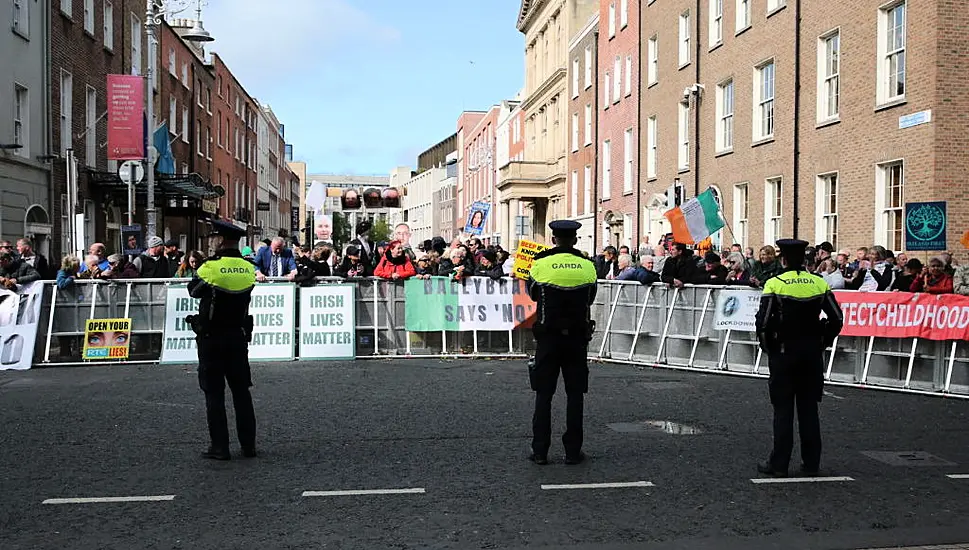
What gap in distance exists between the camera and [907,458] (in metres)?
8.22

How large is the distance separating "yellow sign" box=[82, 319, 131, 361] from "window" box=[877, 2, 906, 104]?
14.4m

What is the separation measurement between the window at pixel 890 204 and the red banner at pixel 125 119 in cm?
1589

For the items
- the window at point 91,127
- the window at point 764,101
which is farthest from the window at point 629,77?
the window at point 91,127

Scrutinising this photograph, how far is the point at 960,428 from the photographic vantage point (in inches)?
385

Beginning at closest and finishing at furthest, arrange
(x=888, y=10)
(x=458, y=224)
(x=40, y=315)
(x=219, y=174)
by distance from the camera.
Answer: (x=40, y=315) < (x=888, y=10) < (x=219, y=174) < (x=458, y=224)

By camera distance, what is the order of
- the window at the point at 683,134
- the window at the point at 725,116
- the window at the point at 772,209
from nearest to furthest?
the window at the point at 772,209 < the window at the point at 725,116 < the window at the point at 683,134

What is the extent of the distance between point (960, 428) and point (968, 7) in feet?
35.9

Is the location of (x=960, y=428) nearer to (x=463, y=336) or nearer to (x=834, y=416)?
(x=834, y=416)

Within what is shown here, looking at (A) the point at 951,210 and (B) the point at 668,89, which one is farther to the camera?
(B) the point at 668,89

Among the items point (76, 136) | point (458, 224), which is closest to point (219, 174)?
point (76, 136)

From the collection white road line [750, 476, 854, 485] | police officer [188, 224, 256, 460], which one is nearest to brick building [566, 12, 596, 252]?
police officer [188, 224, 256, 460]

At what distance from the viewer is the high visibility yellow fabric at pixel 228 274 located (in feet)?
26.8

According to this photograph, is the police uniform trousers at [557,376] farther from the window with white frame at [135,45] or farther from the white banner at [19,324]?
the window with white frame at [135,45]

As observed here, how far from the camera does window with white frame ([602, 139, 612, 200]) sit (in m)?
40.4
